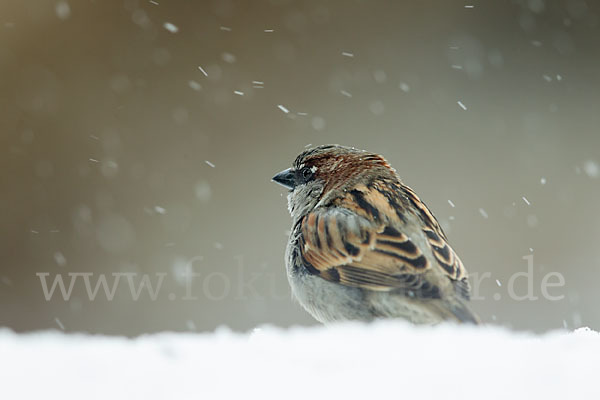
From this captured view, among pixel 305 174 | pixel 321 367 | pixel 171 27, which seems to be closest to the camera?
pixel 321 367

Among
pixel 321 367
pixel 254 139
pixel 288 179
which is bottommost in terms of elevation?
pixel 254 139

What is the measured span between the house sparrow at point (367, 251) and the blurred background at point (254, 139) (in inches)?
62.5

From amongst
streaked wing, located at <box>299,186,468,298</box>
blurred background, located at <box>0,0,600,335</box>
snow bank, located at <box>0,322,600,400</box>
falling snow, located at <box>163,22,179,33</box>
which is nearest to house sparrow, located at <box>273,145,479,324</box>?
streaked wing, located at <box>299,186,468,298</box>

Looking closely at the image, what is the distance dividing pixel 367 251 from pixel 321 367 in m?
1.01

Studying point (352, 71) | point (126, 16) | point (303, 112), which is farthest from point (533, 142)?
point (126, 16)

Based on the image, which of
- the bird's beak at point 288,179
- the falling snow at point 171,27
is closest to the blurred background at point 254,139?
the falling snow at point 171,27

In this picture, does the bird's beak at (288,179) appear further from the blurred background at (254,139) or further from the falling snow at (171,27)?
the falling snow at (171,27)

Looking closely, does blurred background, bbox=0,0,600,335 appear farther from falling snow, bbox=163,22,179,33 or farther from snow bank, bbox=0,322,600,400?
snow bank, bbox=0,322,600,400

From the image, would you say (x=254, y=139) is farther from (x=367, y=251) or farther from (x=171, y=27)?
(x=367, y=251)

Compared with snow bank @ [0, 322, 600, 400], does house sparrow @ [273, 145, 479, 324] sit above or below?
below

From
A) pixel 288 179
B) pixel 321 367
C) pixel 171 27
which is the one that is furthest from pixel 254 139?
pixel 321 367

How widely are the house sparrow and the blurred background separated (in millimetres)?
1588

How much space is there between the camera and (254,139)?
4.11m

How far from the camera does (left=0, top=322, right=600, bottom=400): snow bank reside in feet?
2.76
